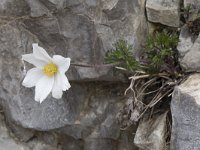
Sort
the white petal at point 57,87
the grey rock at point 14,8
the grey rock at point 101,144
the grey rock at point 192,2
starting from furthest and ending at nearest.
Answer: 1. the grey rock at point 101,144
2. the grey rock at point 14,8
3. the grey rock at point 192,2
4. the white petal at point 57,87

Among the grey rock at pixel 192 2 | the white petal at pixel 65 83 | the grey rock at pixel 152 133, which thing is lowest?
the grey rock at pixel 152 133

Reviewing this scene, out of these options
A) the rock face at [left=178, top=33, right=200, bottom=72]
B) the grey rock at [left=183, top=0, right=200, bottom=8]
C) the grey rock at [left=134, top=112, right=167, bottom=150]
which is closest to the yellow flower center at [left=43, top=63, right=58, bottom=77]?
the grey rock at [left=134, top=112, right=167, bottom=150]

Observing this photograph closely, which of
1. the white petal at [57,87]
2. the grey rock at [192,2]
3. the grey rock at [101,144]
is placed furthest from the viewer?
the grey rock at [101,144]

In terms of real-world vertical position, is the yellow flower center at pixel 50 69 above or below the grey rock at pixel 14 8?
below

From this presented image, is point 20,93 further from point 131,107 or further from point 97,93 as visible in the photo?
point 131,107

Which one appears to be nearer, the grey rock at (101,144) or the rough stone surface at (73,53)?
the rough stone surface at (73,53)

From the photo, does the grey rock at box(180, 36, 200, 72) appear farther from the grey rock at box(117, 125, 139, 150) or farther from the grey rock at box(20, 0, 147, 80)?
the grey rock at box(117, 125, 139, 150)

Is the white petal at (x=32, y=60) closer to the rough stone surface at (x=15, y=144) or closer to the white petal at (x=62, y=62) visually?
the white petal at (x=62, y=62)

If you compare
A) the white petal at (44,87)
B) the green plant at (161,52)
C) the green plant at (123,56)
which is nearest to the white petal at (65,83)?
the white petal at (44,87)

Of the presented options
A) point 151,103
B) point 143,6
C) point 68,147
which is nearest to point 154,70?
point 151,103
